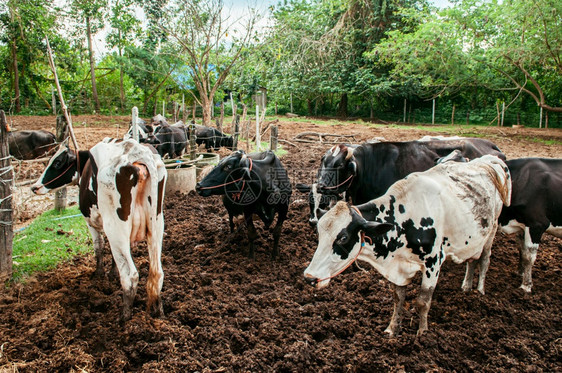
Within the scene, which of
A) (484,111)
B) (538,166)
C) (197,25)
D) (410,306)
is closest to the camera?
(410,306)

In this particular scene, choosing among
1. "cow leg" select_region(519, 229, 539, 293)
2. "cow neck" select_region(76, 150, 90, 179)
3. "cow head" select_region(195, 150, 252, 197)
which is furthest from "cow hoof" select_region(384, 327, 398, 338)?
"cow neck" select_region(76, 150, 90, 179)

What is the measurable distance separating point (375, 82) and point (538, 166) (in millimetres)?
23075

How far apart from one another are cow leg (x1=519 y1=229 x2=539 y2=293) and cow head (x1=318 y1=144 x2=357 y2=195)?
221cm

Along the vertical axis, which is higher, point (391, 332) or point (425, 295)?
point (425, 295)

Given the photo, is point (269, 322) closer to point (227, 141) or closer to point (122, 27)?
point (227, 141)

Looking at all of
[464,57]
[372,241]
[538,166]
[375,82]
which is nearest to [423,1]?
[375,82]

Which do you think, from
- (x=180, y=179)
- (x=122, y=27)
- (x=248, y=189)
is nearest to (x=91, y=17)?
Result: (x=122, y=27)

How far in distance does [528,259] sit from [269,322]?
296cm

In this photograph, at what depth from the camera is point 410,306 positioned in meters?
4.15

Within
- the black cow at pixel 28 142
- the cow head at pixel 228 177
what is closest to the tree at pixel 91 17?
the black cow at pixel 28 142

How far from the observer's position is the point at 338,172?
5.52 m

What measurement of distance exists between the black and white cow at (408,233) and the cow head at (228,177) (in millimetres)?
2266

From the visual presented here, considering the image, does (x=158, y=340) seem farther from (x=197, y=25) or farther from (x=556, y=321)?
(x=197, y=25)

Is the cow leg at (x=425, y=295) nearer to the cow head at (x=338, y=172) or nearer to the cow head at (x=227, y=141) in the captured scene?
the cow head at (x=338, y=172)
